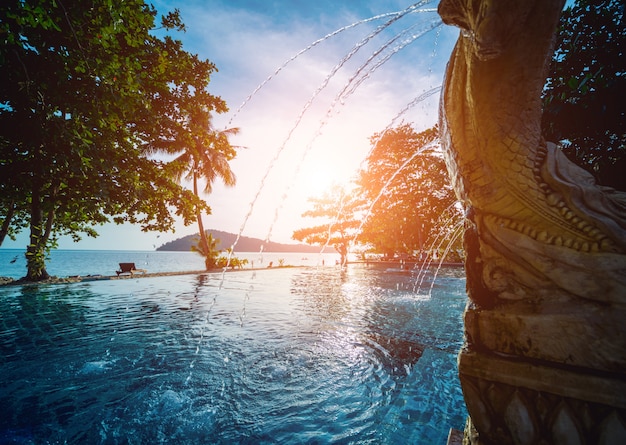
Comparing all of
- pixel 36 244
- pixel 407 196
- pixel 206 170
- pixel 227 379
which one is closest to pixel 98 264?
pixel 206 170

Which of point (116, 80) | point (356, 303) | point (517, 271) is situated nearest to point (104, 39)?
point (116, 80)

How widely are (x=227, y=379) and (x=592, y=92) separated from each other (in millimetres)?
6036

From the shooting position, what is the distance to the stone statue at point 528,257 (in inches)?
37.4

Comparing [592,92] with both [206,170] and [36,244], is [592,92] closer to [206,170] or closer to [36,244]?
[36,244]

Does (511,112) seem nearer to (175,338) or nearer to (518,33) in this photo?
(518,33)

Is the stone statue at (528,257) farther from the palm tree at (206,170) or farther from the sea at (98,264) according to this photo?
the palm tree at (206,170)

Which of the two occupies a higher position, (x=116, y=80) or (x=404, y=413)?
(x=116, y=80)

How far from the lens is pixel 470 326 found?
1.22 metres

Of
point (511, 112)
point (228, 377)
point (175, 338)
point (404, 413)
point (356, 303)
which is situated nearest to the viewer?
point (511, 112)

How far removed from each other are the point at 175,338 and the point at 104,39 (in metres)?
5.94

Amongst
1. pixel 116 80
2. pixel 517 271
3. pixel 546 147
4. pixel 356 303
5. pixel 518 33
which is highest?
pixel 116 80

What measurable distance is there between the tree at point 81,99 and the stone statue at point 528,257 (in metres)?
5.95

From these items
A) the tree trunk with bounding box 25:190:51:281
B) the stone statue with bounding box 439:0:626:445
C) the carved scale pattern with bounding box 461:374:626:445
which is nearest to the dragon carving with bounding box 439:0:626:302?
the stone statue with bounding box 439:0:626:445

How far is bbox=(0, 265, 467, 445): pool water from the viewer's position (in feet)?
6.17
